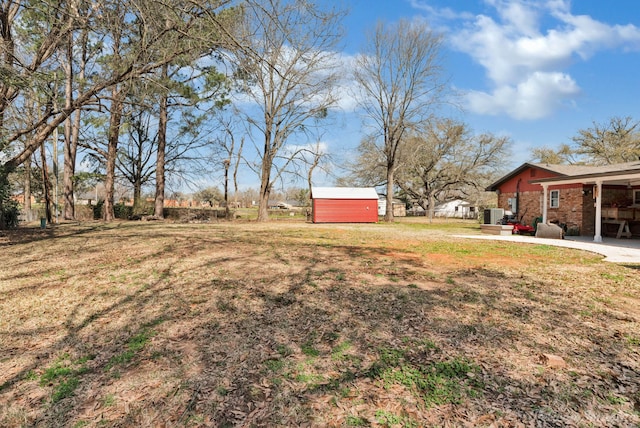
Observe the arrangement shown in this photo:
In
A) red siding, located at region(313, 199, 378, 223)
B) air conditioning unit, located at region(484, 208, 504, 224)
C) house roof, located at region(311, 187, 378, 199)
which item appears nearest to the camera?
air conditioning unit, located at region(484, 208, 504, 224)

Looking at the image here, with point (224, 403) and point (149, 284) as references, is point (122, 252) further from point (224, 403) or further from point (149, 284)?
point (224, 403)

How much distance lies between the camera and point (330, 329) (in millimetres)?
3629

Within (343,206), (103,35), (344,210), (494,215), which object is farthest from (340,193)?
(103,35)

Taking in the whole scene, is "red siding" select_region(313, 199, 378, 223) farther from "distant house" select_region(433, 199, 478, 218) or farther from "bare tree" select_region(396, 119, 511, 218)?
"distant house" select_region(433, 199, 478, 218)

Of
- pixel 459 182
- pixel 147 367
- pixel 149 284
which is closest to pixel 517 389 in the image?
pixel 147 367

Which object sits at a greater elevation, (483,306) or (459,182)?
(459,182)

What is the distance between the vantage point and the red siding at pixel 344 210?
2631 centimetres

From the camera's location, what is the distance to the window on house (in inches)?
621

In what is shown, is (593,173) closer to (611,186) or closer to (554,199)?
(611,186)

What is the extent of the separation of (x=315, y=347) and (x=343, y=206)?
23.7 metres

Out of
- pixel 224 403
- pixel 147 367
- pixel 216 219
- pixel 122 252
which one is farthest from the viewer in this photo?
pixel 216 219

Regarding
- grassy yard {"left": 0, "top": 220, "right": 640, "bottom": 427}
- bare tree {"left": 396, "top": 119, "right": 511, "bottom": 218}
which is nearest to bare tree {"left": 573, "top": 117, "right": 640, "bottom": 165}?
bare tree {"left": 396, "top": 119, "right": 511, "bottom": 218}

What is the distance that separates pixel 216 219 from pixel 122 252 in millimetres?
18169

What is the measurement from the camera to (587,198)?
1432 cm
